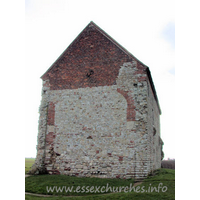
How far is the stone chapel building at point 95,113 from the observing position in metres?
13.1

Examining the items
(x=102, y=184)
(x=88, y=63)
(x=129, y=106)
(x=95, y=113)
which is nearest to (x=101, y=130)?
(x=95, y=113)

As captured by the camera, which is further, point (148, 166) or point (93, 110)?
point (93, 110)

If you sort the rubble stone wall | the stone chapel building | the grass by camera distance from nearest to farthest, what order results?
1. the grass
2. the rubble stone wall
3. the stone chapel building

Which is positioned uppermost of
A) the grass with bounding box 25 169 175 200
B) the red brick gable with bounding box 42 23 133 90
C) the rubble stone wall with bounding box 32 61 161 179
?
the red brick gable with bounding box 42 23 133 90

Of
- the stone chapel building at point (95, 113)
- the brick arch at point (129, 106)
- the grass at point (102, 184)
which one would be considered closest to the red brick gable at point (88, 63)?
the stone chapel building at point (95, 113)

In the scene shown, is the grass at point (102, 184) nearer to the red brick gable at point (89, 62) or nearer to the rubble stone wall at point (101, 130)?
the rubble stone wall at point (101, 130)

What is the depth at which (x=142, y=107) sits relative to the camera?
1345cm

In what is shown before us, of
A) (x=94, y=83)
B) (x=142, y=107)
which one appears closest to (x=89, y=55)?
(x=94, y=83)

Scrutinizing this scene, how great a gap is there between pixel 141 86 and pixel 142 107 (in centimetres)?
135

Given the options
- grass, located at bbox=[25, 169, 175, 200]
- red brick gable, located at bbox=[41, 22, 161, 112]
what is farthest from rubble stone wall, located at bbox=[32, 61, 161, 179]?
grass, located at bbox=[25, 169, 175, 200]

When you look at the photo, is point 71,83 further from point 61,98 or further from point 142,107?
point 142,107

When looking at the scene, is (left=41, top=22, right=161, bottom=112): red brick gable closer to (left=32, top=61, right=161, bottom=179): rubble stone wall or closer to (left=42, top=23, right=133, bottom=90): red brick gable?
(left=42, top=23, right=133, bottom=90): red brick gable

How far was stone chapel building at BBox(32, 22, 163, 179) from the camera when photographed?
13.1 metres

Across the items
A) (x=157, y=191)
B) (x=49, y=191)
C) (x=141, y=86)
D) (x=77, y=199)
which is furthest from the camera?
(x=141, y=86)
